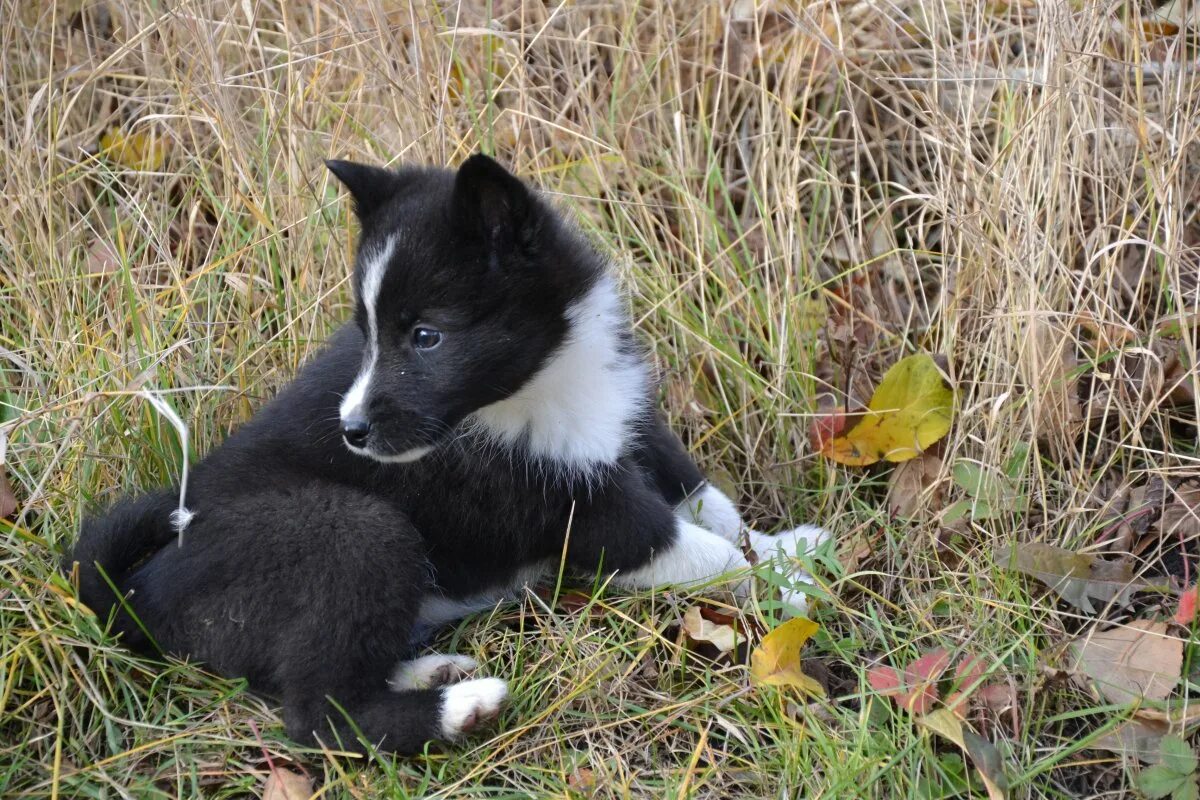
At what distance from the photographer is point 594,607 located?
3254mm

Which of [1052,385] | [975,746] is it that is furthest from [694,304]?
[975,746]

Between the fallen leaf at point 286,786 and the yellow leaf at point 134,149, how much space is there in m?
2.41

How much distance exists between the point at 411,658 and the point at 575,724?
1.70 feet

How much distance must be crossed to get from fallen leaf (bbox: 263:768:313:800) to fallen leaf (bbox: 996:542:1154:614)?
1820 mm

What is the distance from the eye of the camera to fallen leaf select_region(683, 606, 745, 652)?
9.96 feet

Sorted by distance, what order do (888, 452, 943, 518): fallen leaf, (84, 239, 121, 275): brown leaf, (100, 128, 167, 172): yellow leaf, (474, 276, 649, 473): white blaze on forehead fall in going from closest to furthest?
(474, 276, 649, 473): white blaze on forehead < (888, 452, 943, 518): fallen leaf < (84, 239, 121, 275): brown leaf < (100, 128, 167, 172): yellow leaf

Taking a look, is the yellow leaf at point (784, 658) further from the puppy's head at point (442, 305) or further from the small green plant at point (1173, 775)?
the puppy's head at point (442, 305)

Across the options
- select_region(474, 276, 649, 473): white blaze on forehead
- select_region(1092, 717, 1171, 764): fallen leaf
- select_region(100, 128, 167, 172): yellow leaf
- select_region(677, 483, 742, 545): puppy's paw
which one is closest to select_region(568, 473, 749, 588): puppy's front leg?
select_region(474, 276, 649, 473): white blaze on forehead

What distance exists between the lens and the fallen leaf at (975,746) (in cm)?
255

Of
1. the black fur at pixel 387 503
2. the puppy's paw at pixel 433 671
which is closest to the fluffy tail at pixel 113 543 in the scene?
the black fur at pixel 387 503

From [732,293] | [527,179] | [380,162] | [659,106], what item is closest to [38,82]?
[380,162]

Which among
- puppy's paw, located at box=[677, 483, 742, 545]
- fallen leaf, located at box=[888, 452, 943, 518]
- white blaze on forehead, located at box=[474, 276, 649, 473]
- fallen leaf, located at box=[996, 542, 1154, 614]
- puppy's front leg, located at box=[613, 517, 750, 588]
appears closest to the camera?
fallen leaf, located at box=[996, 542, 1154, 614]

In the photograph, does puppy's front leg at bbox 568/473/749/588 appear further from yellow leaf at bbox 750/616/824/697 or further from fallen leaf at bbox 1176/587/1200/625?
fallen leaf at bbox 1176/587/1200/625

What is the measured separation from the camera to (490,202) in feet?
9.20
